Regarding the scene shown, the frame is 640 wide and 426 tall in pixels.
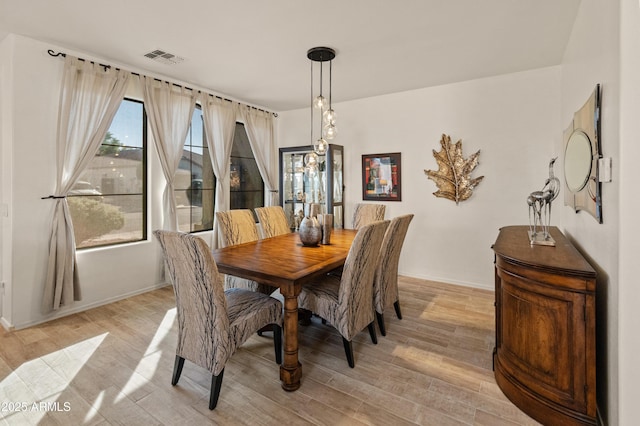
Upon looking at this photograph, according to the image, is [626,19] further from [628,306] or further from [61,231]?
[61,231]

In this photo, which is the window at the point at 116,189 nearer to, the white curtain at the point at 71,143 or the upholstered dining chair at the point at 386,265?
the white curtain at the point at 71,143

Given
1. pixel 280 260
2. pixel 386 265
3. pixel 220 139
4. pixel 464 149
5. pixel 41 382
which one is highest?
pixel 220 139

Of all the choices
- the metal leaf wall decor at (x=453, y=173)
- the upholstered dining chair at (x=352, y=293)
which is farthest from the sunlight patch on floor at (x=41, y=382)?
the metal leaf wall decor at (x=453, y=173)

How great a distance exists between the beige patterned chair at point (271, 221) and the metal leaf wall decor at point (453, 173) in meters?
2.11

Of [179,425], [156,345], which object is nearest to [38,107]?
[156,345]

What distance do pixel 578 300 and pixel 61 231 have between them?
411 cm

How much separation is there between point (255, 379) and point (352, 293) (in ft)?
2.87

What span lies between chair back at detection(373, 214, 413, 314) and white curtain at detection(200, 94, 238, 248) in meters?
2.71

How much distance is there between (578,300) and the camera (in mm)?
1646

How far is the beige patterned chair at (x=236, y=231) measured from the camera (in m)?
3.04

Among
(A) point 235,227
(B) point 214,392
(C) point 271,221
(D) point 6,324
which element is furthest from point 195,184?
(B) point 214,392

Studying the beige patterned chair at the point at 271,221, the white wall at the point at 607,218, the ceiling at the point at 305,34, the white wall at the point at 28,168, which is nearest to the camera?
the white wall at the point at 607,218

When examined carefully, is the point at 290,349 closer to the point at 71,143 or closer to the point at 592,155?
the point at 592,155

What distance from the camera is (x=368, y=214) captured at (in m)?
3.93
